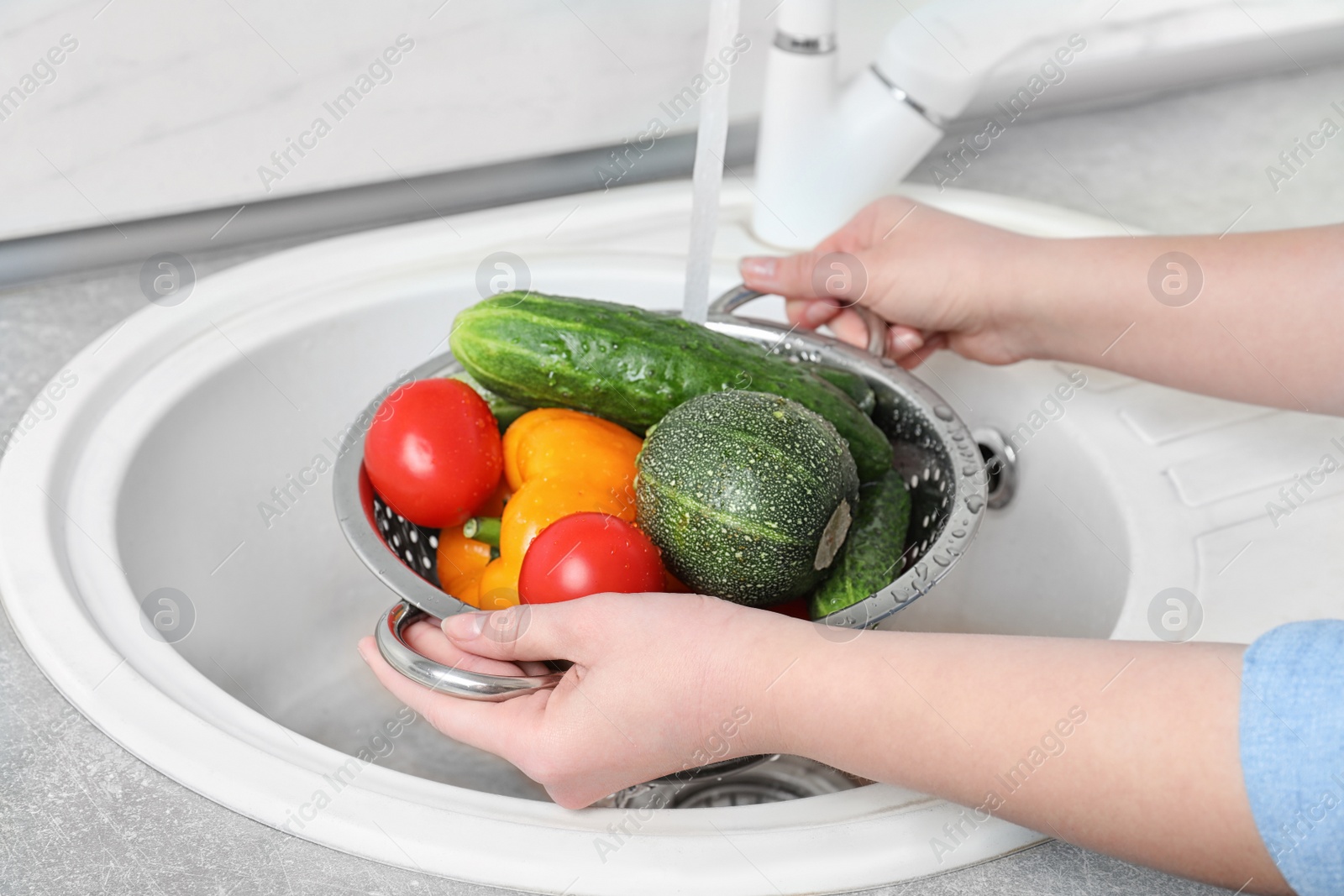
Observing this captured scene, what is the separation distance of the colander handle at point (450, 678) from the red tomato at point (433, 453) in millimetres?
122

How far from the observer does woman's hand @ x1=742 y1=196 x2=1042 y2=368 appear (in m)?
0.84

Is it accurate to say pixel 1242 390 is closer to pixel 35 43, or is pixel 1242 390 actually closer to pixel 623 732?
pixel 623 732

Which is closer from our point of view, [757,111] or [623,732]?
[623,732]

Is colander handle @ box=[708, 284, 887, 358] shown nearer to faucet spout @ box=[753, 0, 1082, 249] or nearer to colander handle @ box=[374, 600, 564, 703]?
faucet spout @ box=[753, 0, 1082, 249]

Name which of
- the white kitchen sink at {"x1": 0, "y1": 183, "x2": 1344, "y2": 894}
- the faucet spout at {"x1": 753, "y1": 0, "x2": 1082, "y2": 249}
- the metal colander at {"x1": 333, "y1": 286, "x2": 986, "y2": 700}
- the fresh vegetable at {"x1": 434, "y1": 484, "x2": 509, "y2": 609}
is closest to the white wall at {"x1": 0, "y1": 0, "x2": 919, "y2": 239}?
the white kitchen sink at {"x1": 0, "y1": 183, "x2": 1344, "y2": 894}

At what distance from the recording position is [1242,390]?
31.0 inches

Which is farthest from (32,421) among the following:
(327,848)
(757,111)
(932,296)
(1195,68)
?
(1195,68)

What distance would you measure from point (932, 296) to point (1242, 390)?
227mm

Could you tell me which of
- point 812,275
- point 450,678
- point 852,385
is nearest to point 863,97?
point 812,275

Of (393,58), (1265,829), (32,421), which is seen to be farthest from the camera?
(393,58)

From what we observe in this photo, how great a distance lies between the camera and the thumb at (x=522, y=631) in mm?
550

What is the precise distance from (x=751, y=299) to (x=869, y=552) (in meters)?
0.28

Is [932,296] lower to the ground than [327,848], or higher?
higher

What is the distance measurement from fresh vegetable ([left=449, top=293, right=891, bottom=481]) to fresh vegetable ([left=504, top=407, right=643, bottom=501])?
0.05ft
